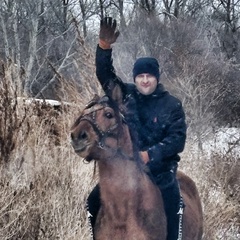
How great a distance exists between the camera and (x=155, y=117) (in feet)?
10.9

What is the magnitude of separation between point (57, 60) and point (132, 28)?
3.63m

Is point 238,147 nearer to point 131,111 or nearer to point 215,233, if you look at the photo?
point 215,233

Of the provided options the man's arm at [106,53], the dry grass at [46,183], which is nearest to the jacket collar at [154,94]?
the man's arm at [106,53]

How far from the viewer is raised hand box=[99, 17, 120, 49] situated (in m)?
→ 3.28

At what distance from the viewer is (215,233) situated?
6.16 metres

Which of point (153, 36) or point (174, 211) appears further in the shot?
point (153, 36)

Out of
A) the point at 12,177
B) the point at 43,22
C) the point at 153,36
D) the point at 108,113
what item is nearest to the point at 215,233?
the point at 12,177

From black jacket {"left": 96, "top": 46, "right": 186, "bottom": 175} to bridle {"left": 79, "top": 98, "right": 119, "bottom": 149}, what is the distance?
0.61 feet

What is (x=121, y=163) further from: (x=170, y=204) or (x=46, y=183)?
(x=46, y=183)

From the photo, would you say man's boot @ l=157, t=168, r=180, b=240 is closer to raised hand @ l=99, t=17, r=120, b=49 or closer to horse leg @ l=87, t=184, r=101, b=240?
horse leg @ l=87, t=184, r=101, b=240

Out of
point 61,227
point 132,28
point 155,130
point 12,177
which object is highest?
point 132,28

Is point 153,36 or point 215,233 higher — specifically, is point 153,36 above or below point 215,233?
above

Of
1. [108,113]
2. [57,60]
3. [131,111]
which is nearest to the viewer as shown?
[108,113]

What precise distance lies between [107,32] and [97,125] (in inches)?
24.3
